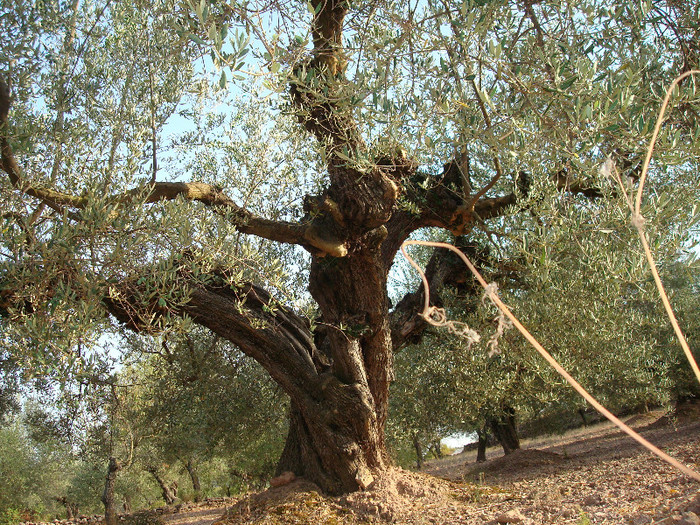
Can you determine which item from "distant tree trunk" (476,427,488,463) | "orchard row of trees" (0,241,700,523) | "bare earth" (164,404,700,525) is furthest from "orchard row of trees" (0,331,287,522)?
"distant tree trunk" (476,427,488,463)

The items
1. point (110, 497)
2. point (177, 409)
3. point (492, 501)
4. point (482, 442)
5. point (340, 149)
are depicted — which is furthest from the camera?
point (482, 442)

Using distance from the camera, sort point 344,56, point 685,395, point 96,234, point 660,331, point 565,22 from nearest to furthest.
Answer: point 96,234, point 565,22, point 344,56, point 660,331, point 685,395

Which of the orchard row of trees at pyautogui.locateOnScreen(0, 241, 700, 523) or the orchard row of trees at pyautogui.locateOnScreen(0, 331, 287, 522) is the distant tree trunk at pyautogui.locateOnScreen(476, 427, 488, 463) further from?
the orchard row of trees at pyautogui.locateOnScreen(0, 331, 287, 522)

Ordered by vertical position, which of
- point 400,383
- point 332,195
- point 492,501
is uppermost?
point 332,195

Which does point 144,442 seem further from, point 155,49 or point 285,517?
point 155,49

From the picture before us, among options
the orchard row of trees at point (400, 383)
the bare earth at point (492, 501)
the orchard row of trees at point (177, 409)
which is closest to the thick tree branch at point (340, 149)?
the orchard row of trees at point (400, 383)

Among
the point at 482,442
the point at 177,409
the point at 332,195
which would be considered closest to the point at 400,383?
the point at 177,409

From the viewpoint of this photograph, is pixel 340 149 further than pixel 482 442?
No

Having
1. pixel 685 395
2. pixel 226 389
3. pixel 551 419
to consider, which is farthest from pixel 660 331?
pixel 226 389

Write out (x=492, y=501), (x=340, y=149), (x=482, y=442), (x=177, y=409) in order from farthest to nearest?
(x=482, y=442) → (x=177, y=409) → (x=492, y=501) → (x=340, y=149)

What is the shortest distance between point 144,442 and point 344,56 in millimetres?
10013

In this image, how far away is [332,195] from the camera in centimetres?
647

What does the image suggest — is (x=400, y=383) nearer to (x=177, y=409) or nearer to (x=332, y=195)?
(x=177, y=409)

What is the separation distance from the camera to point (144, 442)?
11.7 metres
